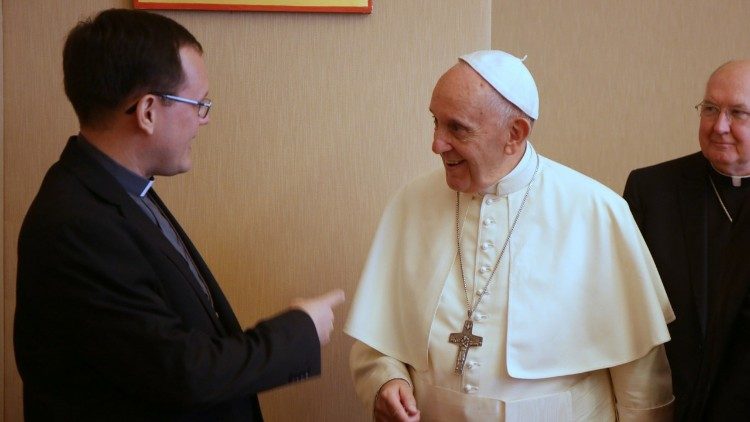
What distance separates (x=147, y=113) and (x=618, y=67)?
322 centimetres

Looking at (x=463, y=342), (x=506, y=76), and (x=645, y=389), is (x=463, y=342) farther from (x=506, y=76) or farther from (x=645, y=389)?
(x=506, y=76)

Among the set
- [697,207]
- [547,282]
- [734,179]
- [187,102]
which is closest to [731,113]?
[734,179]

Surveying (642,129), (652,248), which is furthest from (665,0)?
(652,248)

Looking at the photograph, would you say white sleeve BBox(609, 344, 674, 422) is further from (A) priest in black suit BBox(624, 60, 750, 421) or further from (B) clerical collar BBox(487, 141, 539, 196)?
(B) clerical collar BBox(487, 141, 539, 196)

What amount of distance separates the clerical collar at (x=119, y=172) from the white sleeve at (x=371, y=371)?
932 mm

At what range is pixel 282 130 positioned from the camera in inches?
122

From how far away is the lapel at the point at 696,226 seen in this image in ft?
9.92

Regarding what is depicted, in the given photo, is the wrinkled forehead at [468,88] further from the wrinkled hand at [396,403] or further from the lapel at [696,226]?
the lapel at [696,226]

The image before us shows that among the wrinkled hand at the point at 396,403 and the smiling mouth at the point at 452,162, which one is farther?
the smiling mouth at the point at 452,162

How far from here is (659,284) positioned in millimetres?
2496

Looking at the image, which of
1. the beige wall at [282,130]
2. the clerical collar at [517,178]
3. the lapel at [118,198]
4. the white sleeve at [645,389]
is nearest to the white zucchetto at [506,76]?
the clerical collar at [517,178]

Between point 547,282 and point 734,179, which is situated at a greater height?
point 734,179

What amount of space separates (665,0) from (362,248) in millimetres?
2395

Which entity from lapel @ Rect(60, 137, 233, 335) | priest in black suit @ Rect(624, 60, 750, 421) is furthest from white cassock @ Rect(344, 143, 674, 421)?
lapel @ Rect(60, 137, 233, 335)
